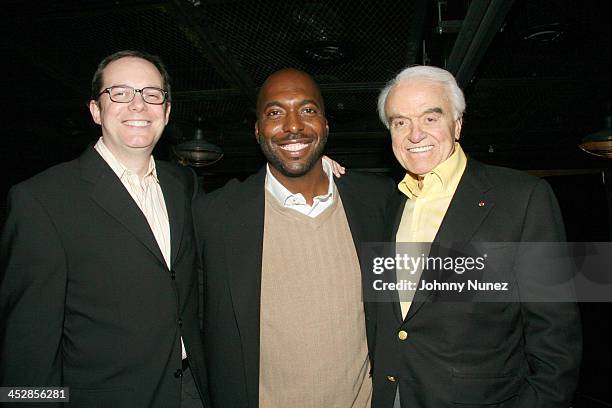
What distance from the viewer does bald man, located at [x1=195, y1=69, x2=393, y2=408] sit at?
6.17 ft

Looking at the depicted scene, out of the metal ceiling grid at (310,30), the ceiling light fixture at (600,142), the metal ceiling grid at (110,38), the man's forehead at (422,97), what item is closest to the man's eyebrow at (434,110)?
the man's forehead at (422,97)

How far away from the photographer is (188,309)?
1.90 meters

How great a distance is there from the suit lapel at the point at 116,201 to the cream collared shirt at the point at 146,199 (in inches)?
2.5

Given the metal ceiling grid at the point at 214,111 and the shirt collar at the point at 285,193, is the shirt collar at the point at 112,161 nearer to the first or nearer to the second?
the shirt collar at the point at 285,193

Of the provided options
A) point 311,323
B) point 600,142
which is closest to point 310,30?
point 311,323

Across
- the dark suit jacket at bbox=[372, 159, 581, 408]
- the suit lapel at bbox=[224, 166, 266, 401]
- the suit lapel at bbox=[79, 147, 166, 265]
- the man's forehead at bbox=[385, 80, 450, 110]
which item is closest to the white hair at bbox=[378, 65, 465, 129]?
the man's forehead at bbox=[385, 80, 450, 110]

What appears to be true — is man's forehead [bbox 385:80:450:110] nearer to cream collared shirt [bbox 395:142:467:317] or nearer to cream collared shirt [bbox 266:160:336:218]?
cream collared shirt [bbox 395:142:467:317]

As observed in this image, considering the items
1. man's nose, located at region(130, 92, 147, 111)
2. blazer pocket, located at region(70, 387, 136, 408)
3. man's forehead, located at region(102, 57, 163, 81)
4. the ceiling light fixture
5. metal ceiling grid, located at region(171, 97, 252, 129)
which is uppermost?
metal ceiling grid, located at region(171, 97, 252, 129)

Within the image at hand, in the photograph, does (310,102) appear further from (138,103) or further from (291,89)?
(138,103)

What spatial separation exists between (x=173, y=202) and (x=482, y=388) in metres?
1.67

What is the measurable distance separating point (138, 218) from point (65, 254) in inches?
12.4

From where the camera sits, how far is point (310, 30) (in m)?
3.15

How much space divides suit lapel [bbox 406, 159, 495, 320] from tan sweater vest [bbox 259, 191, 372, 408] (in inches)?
18.5

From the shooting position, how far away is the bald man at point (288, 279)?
188 centimetres
